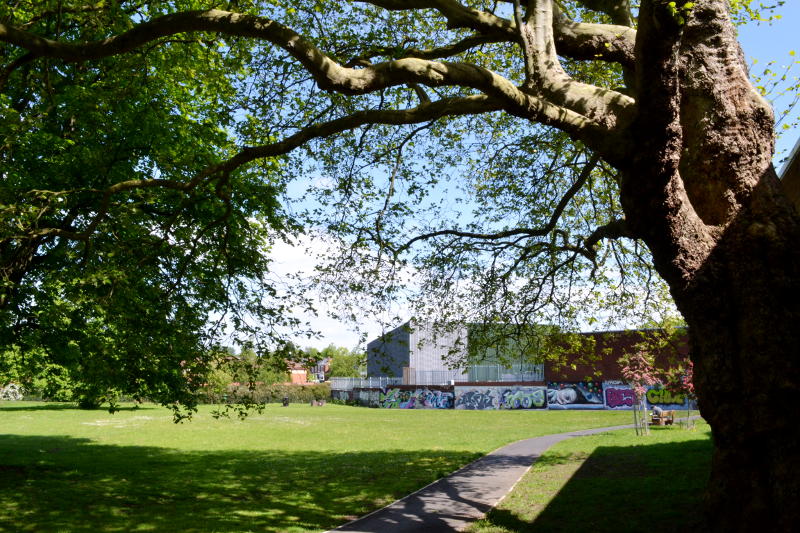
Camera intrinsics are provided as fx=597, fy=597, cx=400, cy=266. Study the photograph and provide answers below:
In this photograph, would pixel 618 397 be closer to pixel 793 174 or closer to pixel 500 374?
pixel 500 374

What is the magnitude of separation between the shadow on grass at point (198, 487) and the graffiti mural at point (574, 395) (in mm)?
32386

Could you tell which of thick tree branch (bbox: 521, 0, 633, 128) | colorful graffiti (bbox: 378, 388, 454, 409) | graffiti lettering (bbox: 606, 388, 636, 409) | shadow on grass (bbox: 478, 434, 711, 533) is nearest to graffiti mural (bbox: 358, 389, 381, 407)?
colorful graffiti (bbox: 378, 388, 454, 409)

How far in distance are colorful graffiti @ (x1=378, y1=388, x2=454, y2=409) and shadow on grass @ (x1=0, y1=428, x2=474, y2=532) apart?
35.4m

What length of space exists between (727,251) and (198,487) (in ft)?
44.2

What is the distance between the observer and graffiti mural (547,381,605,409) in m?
49.8

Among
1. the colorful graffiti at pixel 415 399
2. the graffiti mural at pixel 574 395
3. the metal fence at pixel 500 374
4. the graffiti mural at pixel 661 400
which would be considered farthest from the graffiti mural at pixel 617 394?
the colorful graffiti at pixel 415 399

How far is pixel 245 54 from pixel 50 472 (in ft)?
44.7

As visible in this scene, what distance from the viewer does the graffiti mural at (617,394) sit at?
48.3m

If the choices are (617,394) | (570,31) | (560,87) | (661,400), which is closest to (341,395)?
(617,394)

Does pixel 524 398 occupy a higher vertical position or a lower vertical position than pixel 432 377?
lower

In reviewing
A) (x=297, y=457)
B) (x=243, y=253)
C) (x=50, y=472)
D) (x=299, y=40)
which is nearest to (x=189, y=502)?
(x=243, y=253)

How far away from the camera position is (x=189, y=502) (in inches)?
510

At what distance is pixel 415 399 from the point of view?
58.9 meters

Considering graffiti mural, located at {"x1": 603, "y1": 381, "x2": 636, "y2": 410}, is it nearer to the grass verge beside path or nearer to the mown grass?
the mown grass
